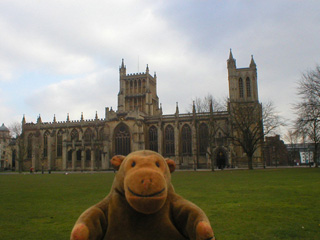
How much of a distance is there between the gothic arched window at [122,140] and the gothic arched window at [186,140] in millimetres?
10363

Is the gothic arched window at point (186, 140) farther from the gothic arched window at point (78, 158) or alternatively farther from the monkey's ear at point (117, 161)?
the monkey's ear at point (117, 161)

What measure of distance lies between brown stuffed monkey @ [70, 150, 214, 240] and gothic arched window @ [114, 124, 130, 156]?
51433 mm

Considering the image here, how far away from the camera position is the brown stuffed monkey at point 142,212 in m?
3.18

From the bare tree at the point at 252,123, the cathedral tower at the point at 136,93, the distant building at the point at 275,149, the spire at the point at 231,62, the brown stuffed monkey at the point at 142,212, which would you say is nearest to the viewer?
the brown stuffed monkey at the point at 142,212

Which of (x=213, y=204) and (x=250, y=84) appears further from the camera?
(x=250, y=84)

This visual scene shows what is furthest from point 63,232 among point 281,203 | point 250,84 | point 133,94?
point 133,94

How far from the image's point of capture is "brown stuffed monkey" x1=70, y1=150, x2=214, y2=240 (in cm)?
318

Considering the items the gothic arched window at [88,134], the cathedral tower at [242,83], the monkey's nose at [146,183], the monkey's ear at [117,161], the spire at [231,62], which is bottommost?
the monkey's nose at [146,183]

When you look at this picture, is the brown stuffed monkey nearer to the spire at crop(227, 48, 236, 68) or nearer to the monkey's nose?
the monkey's nose

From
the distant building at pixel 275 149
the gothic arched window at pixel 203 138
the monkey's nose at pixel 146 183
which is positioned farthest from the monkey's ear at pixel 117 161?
the gothic arched window at pixel 203 138

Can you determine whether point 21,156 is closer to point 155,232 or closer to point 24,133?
point 24,133

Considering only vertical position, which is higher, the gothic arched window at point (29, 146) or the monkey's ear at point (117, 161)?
the gothic arched window at point (29, 146)

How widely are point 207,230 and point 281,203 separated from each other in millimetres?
7013

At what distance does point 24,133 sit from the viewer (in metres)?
69.6
